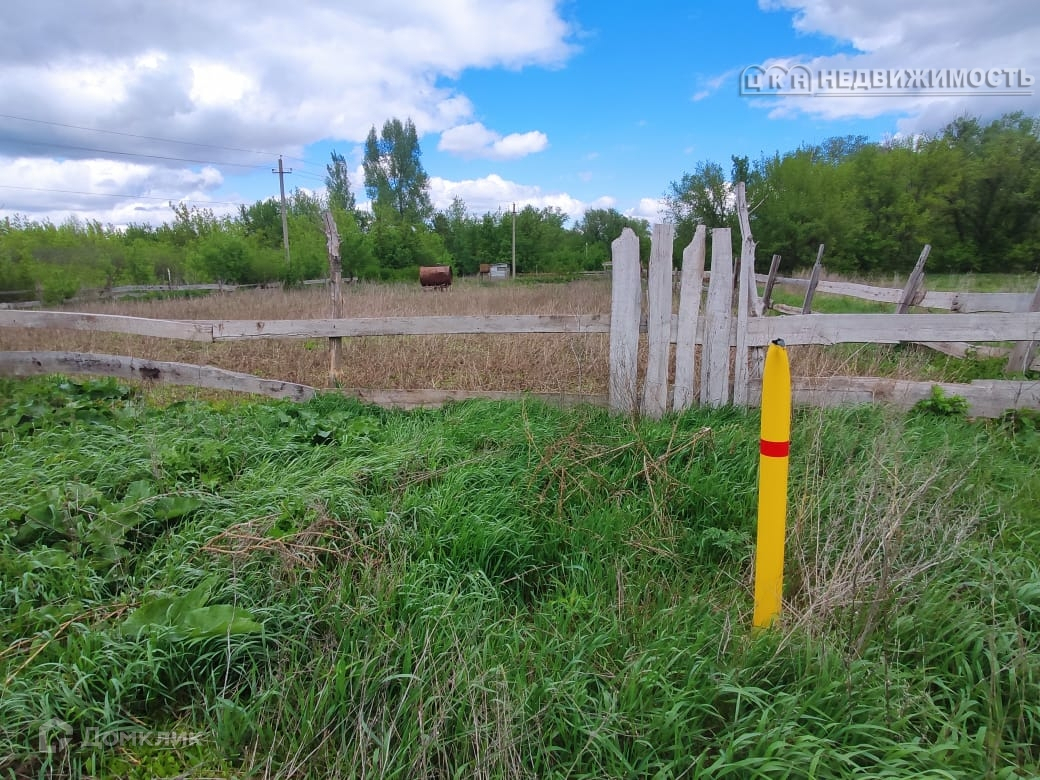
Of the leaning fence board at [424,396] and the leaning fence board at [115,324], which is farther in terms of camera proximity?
the leaning fence board at [115,324]

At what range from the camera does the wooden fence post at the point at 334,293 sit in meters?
5.68

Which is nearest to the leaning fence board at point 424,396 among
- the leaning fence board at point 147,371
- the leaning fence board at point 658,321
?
the leaning fence board at point 147,371

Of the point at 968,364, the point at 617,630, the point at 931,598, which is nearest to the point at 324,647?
the point at 617,630

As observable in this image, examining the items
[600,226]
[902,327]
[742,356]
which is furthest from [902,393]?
[600,226]

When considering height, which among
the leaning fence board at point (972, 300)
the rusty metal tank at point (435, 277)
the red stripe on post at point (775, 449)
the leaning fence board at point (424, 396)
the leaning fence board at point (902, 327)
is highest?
the rusty metal tank at point (435, 277)

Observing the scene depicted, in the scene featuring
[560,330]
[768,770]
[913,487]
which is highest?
[560,330]

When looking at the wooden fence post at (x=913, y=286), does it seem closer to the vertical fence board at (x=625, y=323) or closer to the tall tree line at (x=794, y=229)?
the vertical fence board at (x=625, y=323)

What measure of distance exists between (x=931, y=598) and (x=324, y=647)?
8.24 ft

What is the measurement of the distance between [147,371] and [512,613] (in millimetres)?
4827

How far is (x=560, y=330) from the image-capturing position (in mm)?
4855

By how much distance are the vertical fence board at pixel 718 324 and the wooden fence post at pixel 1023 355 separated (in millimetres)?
3795

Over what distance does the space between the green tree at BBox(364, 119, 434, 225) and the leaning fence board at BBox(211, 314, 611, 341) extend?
51401 millimetres

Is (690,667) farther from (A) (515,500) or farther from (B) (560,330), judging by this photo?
(B) (560,330)

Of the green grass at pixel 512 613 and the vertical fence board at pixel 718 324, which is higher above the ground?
the vertical fence board at pixel 718 324
